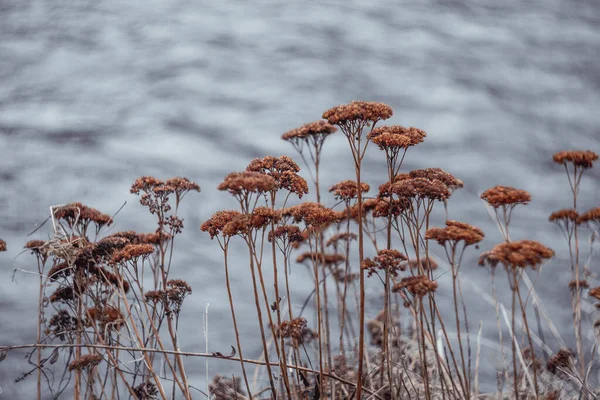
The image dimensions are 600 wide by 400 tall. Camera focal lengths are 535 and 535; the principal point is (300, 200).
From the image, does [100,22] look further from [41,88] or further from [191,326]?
[191,326]

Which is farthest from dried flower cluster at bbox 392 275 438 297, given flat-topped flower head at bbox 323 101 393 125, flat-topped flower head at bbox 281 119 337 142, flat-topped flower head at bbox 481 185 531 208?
flat-topped flower head at bbox 281 119 337 142

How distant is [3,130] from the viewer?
5398 mm

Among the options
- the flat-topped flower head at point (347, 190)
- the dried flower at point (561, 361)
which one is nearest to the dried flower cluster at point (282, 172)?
the flat-topped flower head at point (347, 190)

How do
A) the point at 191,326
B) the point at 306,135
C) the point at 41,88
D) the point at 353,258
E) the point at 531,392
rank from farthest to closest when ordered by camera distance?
the point at 41,88 < the point at 191,326 < the point at 353,258 < the point at 531,392 < the point at 306,135

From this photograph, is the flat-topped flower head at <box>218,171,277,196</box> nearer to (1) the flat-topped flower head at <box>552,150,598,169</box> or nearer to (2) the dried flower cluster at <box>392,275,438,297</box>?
(2) the dried flower cluster at <box>392,275,438,297</box>

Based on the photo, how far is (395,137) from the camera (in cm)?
209

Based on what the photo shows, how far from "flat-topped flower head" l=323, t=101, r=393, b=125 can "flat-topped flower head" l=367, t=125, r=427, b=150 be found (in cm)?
11

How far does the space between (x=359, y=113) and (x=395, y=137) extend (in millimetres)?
216

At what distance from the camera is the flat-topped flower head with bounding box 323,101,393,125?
1.97m

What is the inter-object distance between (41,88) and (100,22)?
106 cm

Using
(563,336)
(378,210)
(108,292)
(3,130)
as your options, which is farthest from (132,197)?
(563,336)

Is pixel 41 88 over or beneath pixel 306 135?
over

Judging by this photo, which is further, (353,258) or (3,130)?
(3,130)

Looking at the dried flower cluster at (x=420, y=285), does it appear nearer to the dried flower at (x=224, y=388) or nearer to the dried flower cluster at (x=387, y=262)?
the dried flower cluster at (x=387, y=262)
